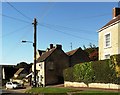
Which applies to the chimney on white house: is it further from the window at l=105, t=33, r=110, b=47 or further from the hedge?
the hedge

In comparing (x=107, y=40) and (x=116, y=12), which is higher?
(x=116, y=12)

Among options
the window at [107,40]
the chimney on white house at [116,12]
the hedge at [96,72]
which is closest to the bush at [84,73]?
the hedge at [96,72]

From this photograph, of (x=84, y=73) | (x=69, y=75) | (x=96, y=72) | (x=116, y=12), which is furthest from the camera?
(x=69, y=75)

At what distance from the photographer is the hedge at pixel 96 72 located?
1033 inches

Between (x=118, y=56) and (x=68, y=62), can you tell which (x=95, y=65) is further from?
(x=68, y=62)

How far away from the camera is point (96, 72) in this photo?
29812 mm

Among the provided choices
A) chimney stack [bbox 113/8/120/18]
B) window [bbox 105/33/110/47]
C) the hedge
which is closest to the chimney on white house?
chimney stack [bbox 113/8/120/18]

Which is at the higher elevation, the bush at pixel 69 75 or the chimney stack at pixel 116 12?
the chimney stack at pixel 116 12

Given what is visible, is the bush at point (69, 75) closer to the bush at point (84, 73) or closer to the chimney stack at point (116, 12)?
the bush at point (84, 73)

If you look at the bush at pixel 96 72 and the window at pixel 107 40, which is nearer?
the bush at pixel 96 72

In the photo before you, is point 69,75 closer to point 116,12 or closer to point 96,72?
point 116,12

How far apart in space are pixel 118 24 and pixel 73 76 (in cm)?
963

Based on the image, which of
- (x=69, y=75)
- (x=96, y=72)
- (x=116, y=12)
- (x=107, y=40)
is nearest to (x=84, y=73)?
(x=96, y=72)

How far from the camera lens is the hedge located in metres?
26.2
